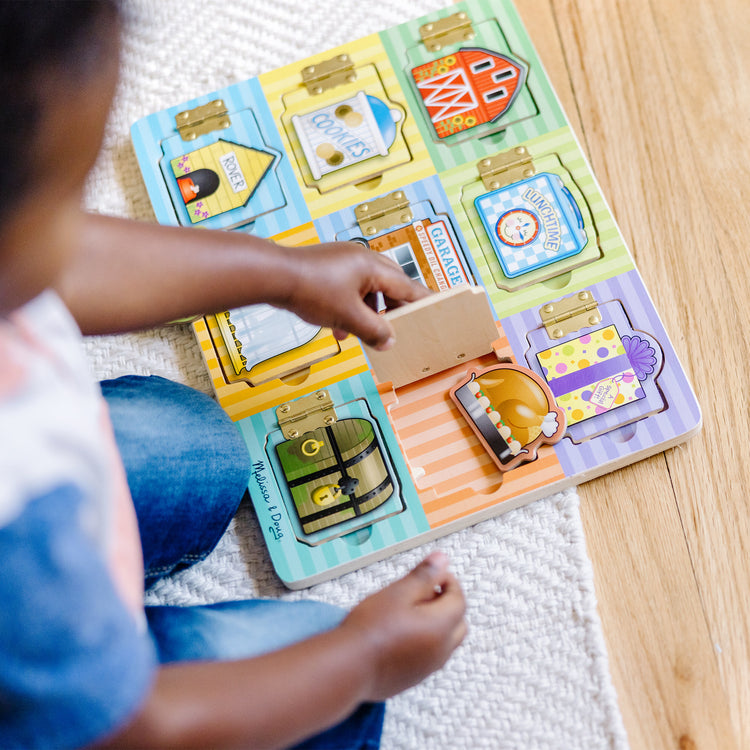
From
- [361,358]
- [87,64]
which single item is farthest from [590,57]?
[87,64]

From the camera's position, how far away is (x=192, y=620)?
1.75 ft

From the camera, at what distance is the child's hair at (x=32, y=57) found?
0.26 metres

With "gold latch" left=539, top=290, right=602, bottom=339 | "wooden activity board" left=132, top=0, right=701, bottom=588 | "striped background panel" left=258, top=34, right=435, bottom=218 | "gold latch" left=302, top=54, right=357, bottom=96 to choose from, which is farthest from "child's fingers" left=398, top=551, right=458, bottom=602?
"gold latch" left=302, top=54, right=357, bottom=96

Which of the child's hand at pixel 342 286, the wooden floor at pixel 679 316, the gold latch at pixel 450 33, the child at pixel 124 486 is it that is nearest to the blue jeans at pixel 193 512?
the child at pixel 124 486

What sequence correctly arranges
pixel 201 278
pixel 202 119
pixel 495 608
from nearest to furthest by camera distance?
pixel 201 278
pixel 495 608
pixel 202 119

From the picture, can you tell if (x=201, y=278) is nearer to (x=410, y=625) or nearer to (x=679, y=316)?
(x=410, y=625)

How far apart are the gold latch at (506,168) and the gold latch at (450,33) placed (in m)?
0.13

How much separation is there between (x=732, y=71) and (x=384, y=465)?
52 centimetres

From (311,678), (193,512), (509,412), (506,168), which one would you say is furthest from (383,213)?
(311,678)

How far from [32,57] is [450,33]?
572 millimetres

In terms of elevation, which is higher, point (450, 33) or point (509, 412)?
point (450, 33)

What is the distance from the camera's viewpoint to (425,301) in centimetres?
58

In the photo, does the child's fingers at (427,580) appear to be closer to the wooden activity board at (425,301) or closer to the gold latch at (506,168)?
the wooden activity board at (425,301)

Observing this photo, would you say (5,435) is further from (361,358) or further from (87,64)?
(361,358)
